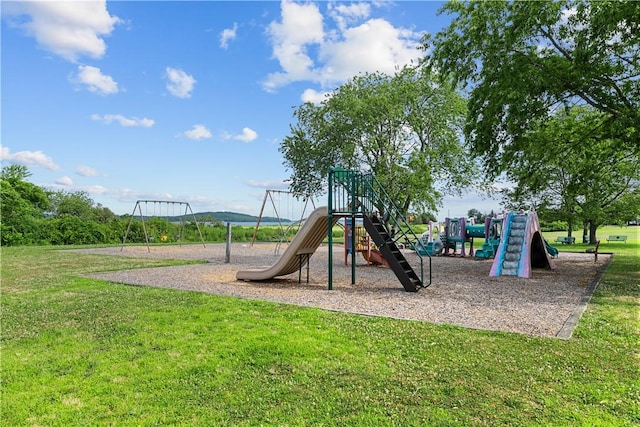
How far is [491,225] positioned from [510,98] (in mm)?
7224

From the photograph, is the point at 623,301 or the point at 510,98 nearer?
the point at 623,301

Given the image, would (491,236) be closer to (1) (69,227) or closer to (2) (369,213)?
(2) (369,213)

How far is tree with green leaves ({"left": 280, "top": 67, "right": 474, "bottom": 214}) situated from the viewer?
24.4 meters

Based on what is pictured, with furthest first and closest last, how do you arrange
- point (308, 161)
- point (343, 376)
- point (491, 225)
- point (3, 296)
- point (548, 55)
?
1. point (308, 161)
2. point (491, 225)
3. point (548, 55)
4. point (3, 296)
5. point (343, 376)

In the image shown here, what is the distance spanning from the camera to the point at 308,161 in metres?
27.9

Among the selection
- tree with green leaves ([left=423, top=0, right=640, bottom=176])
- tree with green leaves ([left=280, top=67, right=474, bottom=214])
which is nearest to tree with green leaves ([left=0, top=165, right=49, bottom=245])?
tree with green leaves ([left=280, top=67, right=474, bottom=214])

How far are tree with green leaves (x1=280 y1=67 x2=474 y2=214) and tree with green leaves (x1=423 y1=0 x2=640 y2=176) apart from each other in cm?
997

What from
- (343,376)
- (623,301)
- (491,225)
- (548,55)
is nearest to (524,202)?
(491,225)

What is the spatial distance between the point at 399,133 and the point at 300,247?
16.8m

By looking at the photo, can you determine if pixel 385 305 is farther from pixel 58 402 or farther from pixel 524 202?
pixel 524 202

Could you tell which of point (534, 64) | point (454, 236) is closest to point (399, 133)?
point (454, 236)

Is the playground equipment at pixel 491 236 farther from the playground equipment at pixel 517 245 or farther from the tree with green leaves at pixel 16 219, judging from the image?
the tree with green leaves at pixel 16 219

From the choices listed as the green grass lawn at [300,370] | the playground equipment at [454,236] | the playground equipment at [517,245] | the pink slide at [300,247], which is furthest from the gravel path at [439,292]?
the playground equipment at [454,236]

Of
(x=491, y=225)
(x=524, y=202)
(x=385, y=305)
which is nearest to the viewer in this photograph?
(x=385, y=305)
